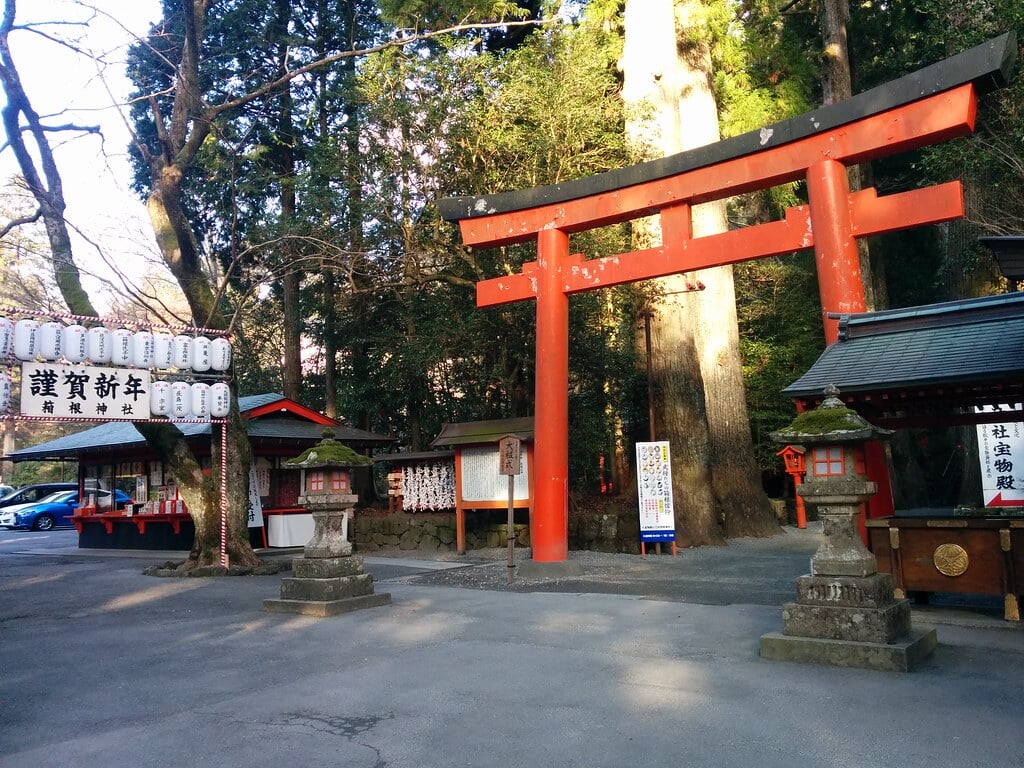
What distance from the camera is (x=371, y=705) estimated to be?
497cm

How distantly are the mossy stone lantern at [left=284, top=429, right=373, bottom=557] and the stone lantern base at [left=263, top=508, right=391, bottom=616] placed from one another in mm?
12

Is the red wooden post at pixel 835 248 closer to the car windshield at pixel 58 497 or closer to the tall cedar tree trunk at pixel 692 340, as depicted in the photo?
the tall cedar tree trunk at pixel 692 340

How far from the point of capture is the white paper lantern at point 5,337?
10.1 m

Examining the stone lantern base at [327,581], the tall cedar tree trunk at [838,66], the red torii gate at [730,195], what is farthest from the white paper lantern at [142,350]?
the tall cedar tree trunk at [838,66]

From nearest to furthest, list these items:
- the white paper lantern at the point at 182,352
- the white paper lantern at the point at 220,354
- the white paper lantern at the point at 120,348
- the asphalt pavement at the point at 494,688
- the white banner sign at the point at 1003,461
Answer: the asphalt pavement at the point at 494,688, the white paper lantern at the point at 120,348, the white paper lantern at the point at 182,352, the white banner sign at the point at 1003,461, the white paper lantern at the point at 220,354

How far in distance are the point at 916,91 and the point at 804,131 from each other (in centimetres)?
128

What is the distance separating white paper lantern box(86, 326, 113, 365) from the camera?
11086mm

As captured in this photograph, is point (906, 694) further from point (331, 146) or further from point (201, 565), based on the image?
point (331, 146)

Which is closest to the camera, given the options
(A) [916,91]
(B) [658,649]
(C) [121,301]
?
(B) [658,649]

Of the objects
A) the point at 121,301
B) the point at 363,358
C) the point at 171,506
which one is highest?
the point at 121,301

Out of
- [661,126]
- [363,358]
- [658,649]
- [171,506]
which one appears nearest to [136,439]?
[171,506]

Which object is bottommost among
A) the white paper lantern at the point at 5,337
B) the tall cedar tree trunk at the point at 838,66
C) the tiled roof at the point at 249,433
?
the tiled roof at the point at 249,433

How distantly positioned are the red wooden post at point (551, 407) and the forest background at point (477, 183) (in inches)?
109

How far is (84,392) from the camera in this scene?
429 inches
